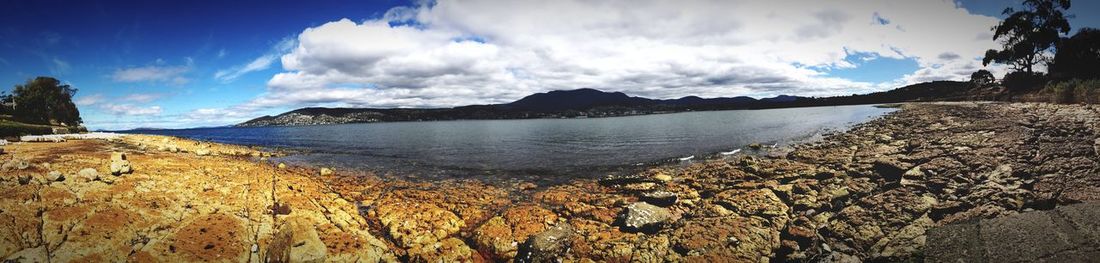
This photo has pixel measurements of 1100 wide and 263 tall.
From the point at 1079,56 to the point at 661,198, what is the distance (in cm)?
9729

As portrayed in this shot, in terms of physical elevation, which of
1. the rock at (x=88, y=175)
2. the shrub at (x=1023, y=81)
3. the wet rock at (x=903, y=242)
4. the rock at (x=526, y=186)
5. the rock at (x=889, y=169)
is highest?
the shrub at (x=1023, y=81)

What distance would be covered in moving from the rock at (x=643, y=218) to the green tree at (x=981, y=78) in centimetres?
14073

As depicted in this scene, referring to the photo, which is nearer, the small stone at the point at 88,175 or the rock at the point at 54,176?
the rock at the point at 54,176

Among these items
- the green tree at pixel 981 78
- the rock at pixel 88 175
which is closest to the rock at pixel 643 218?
the rock at pixel 88 175

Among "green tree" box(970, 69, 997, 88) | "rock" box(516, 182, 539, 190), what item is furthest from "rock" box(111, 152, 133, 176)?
"green tree" box(970, 69, 997, 88)

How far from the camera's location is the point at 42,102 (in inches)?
3233

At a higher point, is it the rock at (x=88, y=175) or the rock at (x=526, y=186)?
the rock at (x=88, y=175)

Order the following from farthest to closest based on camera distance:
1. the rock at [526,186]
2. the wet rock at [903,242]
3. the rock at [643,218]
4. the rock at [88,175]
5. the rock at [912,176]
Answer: the rock at [526,186]
the rock at [88,175]
the rock at [912,176]
the rock at [643,218]
the wet rock at [903,242]

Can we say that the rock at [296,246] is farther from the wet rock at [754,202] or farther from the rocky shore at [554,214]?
the wet rock at [754,202]

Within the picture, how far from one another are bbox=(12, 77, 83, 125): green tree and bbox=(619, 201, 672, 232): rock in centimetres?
11764

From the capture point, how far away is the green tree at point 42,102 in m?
79.1

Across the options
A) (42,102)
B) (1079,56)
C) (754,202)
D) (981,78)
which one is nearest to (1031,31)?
(1079,56)

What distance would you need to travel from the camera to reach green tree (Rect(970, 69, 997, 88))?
104 metres

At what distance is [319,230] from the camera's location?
36.7 ft
